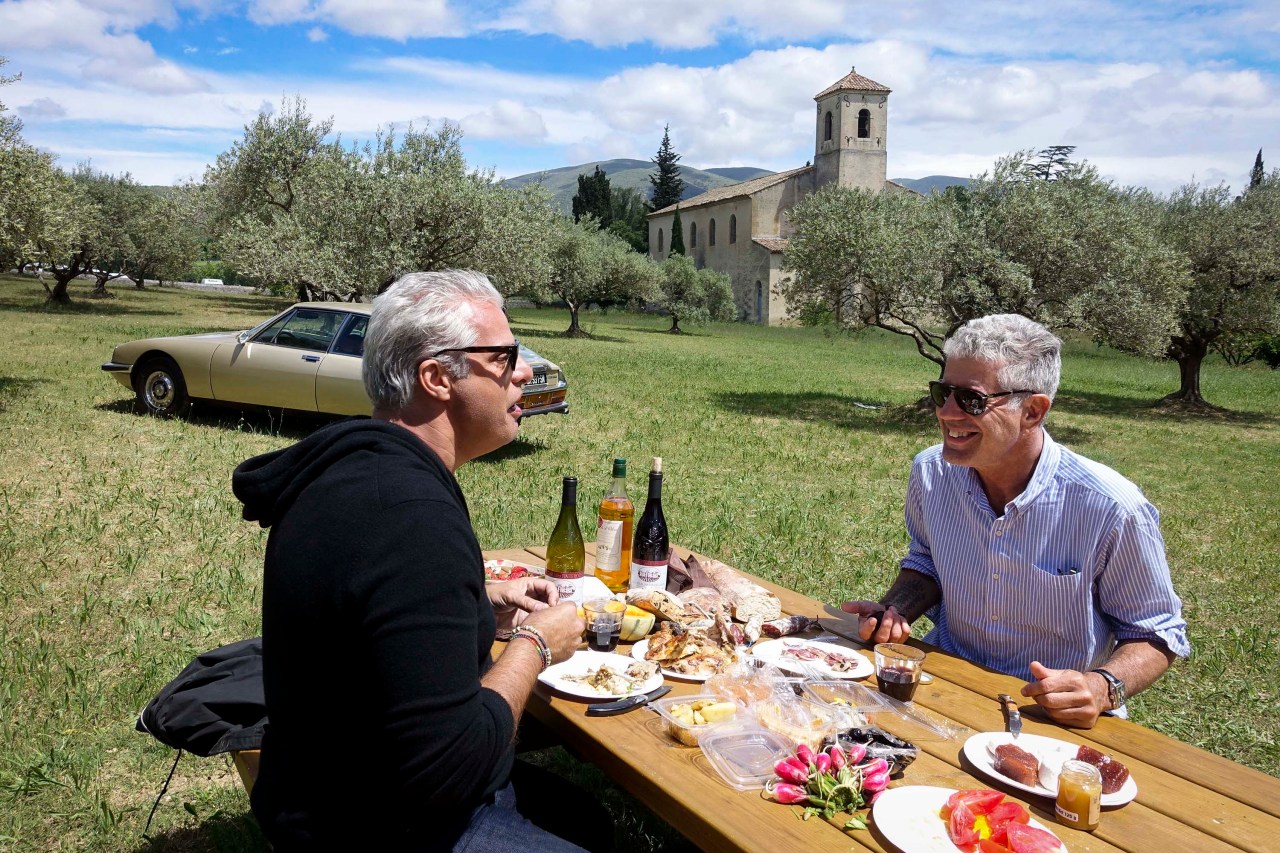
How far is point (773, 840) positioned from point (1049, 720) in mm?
984

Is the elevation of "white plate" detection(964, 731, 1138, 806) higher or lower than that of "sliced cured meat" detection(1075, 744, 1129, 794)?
lower

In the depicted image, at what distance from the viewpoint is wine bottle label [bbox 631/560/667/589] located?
2.95 meters

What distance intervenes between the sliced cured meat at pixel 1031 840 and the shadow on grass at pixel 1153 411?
18759 mm

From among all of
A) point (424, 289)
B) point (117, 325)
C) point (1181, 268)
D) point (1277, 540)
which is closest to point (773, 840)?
point (424, 289)

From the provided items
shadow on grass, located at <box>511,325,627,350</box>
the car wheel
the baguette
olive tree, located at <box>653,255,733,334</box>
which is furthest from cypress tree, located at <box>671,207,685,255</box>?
the baguette

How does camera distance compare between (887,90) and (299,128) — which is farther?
(887,90)

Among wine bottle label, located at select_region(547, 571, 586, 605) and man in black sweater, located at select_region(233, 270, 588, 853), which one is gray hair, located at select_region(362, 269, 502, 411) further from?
wine bottle label, located at select_region(547, 571, 586, 605)

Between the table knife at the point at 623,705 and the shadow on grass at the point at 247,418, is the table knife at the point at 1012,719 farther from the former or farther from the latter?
the shadow on grass at the point at 247,418

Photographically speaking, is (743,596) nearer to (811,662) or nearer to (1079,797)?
(811,662)

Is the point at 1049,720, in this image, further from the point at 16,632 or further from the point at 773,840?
the point at 16,632

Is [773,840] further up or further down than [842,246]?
further down

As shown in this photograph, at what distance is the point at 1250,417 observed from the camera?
19.2 metres

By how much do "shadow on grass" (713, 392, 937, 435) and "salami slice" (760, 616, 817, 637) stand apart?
12.4 metres

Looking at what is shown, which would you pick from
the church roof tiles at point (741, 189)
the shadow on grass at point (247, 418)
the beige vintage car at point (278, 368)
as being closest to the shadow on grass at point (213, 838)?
the beige vintage car at point (278, 368)
